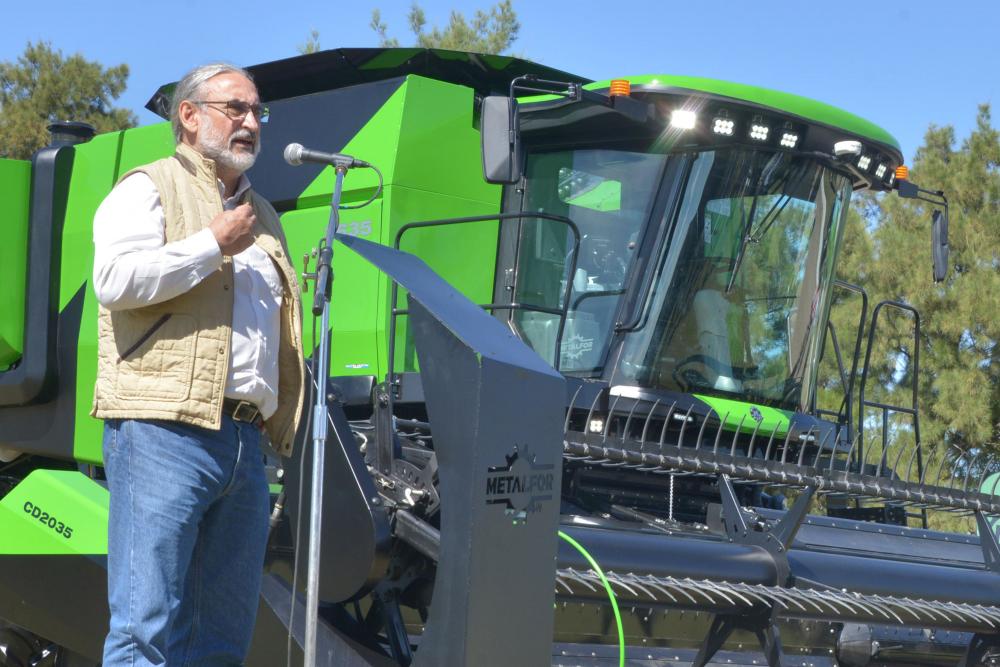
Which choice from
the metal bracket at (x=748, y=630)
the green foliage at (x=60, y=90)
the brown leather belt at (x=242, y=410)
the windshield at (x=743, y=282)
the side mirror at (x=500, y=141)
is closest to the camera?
the brown leather belt at (x=242, y=410)

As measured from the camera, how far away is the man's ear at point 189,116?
2.95m

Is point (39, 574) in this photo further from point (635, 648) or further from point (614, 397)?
point (614, 397)

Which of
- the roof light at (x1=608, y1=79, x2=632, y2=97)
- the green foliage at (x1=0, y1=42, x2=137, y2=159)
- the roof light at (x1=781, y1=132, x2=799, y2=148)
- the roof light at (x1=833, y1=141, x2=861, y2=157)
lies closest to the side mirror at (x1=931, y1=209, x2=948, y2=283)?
the roof light at (x1=833, y1=141, x2=861, y2=157)

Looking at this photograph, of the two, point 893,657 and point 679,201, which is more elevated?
point 679,201

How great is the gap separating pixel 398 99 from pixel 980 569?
10.9ft

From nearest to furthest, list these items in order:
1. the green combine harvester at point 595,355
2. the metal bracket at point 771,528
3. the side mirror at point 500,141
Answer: the green combine harvester at point 595,355, the metal bracket at point 771,528, the side mirror at point 500,141

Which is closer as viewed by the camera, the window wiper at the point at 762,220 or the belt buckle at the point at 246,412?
the belt buckle at the point at 246,412

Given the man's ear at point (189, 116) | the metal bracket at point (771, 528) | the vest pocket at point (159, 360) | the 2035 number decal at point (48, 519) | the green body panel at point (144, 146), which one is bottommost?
the 2035 number decal at point (48, 519)

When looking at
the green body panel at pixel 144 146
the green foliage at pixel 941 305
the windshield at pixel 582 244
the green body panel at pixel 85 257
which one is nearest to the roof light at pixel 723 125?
the windshield at pixel 582 244

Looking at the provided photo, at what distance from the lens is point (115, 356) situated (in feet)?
9.11

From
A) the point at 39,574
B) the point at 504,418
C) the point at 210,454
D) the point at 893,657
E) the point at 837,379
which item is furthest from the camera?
the point at 837,379

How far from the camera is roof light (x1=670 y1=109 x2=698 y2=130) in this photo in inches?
225

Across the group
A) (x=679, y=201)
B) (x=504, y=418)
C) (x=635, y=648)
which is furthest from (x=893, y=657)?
(x=504, y=418)

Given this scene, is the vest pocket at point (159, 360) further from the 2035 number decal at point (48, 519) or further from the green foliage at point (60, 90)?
the green foliage at point (60, 90)
